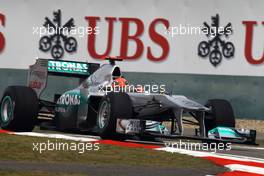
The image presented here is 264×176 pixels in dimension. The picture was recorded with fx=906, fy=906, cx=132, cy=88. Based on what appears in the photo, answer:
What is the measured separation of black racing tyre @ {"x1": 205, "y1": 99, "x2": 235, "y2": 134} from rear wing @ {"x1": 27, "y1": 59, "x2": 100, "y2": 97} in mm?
2804

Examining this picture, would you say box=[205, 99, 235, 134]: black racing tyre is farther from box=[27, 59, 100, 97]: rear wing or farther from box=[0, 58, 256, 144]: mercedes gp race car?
box=[27, 59, 100, 97]: rear wing

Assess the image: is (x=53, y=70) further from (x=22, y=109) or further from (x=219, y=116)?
(x=219, y=116)

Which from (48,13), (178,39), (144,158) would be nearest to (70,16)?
(48,13)

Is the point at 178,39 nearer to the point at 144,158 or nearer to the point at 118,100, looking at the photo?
the point at 118,100

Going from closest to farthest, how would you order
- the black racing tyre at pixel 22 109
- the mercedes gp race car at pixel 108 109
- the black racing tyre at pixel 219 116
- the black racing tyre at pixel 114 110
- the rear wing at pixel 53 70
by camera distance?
the black racing tyre at pixel 114 110 < the mercedes gp race car at pixel 108 109 < the black racing tyre at pixel 219 116 < the black racing tyre at pixel 22 109 < the rear wing at pixel 53 70

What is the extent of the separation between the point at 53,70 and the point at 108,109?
2.76 meters

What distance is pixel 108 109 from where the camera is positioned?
15.2 meters

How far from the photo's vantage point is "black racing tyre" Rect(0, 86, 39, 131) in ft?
53.8

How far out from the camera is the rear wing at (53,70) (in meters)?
17.6

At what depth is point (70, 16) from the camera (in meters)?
22.6

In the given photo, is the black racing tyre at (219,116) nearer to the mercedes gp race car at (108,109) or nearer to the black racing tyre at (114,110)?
the mercedes gp race car at (108,109)

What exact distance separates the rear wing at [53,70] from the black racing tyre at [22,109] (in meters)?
1.02

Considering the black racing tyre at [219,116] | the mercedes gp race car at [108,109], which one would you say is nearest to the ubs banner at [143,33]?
the mercedes gp race car at [108,109]

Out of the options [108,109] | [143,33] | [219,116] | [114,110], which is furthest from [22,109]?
[143,33]
